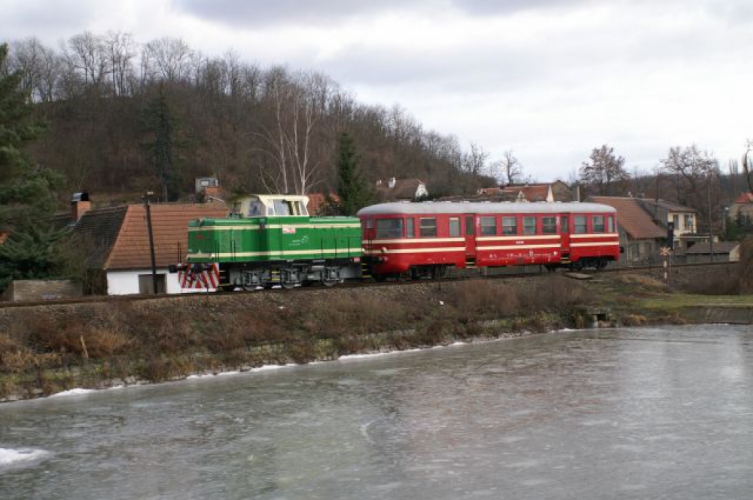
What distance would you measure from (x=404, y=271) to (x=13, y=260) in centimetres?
1660

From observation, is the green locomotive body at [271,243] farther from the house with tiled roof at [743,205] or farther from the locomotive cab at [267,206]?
the house with tiled roof at [743,205]

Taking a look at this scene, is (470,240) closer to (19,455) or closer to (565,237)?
(565,237)

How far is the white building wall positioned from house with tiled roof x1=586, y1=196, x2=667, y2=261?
131 ft

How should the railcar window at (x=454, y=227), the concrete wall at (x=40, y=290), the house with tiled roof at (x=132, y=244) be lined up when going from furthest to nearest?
the house with tiled roof at (x=132, y=244) < the concrete wall at (x=40, y=290) < the railcar window at (x=454, y=227)

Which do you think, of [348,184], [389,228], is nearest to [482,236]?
[389,228]

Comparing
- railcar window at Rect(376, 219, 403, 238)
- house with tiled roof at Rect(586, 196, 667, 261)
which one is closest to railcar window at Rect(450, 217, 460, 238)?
railcar window at Rect(376, 219, 403, 238)

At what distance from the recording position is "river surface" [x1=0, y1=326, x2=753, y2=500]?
1200 cm

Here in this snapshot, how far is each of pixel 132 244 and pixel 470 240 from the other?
631 inches

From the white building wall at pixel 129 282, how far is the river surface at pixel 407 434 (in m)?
15.7

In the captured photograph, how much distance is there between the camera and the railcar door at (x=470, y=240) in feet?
110

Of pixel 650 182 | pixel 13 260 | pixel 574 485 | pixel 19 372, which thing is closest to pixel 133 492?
pixel 574 485

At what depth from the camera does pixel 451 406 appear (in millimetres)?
17734

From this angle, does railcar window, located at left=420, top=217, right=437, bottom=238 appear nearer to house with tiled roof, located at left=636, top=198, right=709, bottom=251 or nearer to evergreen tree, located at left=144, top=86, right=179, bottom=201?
house with tiled roof, located at left=636, top=198, right=709, bottom=251

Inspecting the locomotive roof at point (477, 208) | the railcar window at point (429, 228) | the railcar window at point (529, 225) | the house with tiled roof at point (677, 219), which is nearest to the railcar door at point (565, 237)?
the locomotive roof at point (477, 208)
